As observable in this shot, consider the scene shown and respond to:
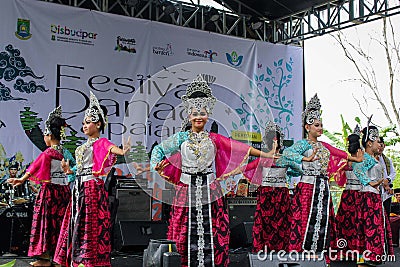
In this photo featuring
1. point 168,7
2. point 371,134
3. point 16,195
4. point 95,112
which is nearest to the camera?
point 95,112

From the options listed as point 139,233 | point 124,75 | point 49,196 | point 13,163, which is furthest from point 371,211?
point 13,163

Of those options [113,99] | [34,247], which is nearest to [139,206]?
[113,99]

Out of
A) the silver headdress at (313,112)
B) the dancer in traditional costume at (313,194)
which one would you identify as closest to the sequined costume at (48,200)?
the dancer in traditional costume at (313,194)

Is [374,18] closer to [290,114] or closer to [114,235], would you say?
[290,114]

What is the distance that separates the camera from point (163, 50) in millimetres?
7512

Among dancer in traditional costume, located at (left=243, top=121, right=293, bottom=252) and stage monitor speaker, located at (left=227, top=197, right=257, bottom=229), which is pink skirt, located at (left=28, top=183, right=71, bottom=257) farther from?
stage monitor speaker, located at (left=227, top=197, right=257, bottom=229)

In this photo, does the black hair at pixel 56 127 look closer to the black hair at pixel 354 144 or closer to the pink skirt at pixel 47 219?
the pink skirt at pixel 47 219

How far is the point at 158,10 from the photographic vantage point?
764 centimetres

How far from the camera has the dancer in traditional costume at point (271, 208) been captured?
18.0ft

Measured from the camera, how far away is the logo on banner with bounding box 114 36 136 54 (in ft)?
23.6

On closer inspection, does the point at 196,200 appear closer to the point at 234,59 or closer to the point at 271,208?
the point at 271,208

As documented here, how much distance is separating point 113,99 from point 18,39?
1347 mm

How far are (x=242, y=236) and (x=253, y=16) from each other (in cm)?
372

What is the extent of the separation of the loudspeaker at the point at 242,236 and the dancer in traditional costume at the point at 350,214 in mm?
1148
